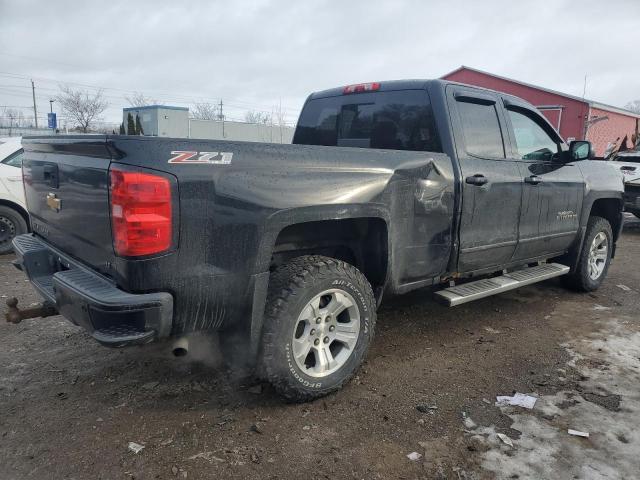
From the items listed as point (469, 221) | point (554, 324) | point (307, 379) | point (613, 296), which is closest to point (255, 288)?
point (307, 379)

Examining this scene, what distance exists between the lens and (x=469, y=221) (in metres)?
3.86

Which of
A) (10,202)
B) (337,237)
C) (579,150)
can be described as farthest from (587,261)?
(10,202)

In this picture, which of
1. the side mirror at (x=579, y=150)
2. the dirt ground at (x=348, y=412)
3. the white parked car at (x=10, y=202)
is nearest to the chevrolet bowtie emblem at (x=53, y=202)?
the dirt ground at (x=348, y=412)

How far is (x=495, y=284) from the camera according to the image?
431 cm

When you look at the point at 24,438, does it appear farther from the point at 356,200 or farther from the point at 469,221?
the point at 469,221

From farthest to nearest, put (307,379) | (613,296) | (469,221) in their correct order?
(613,296) → (469,221) → (307,379)

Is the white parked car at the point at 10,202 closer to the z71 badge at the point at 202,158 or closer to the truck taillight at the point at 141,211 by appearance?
the truck taillight at the point at 141,211

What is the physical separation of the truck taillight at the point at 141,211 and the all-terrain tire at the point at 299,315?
0.78 metres

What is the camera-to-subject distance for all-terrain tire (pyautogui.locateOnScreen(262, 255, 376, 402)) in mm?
2861

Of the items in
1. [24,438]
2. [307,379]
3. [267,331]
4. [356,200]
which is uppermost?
[356,200]

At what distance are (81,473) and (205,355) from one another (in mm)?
996

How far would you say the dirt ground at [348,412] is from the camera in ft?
8.36

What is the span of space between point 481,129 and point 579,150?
4.30 ft

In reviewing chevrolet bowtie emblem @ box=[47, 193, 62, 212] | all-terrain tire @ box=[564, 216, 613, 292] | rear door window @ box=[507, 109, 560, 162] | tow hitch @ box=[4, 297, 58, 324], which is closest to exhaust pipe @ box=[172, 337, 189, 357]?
tow hitch @ box=[4, 297, 58, 324]
